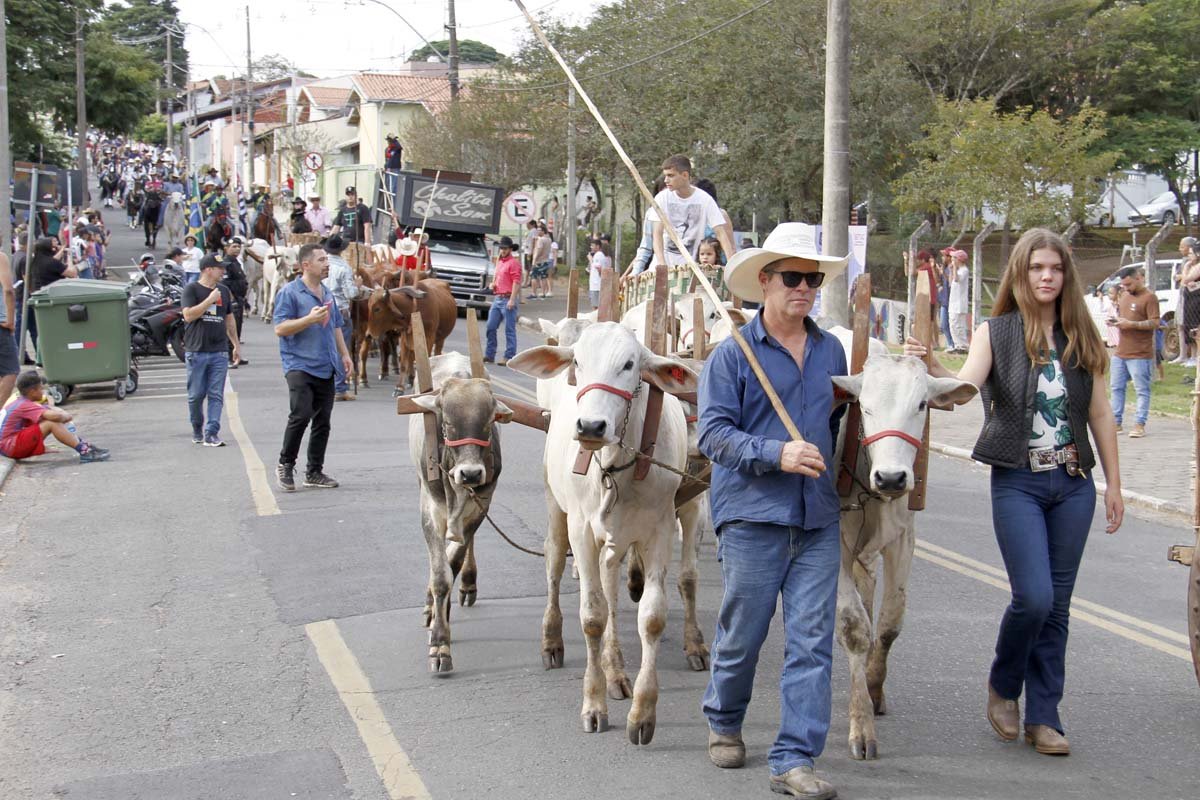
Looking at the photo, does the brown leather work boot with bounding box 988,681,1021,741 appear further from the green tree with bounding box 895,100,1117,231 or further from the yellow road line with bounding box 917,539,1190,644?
the green tree with bounding box 895,100,1117,231

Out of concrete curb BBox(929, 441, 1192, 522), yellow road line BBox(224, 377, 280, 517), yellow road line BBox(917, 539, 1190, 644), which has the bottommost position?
concrete curb BBox(929, 441, 1192, 522)

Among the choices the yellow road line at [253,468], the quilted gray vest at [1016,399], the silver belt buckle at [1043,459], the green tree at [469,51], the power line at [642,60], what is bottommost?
the yellow road line at [253,468]

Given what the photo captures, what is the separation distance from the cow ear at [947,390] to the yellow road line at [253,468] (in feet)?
22.9

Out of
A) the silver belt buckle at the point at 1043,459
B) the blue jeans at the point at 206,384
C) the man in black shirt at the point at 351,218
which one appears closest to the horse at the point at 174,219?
the man in black shirt at the point at 351,218

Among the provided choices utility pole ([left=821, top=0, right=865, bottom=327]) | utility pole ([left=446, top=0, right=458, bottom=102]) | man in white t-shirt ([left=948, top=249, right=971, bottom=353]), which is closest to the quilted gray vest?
utility pole ([left=821, top=0, right=865, bottom=327])

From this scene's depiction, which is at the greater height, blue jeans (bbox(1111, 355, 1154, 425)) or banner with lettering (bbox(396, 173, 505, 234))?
banner with lettering (bbox(396, 173, 505, 234))

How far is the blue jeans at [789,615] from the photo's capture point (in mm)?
5156

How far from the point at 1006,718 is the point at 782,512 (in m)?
1.60

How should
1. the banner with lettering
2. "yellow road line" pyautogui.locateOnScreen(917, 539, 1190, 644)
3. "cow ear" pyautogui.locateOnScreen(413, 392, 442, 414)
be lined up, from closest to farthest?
"cow ear" pyautogui.locateOnScreen(413, 392, 442, 414)
"yellow road line" pyautogui.locateOnScreen(917, 539, 1190, 644)
the banner with lettering

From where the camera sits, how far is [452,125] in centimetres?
4525

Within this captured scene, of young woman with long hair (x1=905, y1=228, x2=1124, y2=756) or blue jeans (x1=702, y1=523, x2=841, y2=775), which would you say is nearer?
blue jeans (x1=702, y1=523, x2=841, y2=775)

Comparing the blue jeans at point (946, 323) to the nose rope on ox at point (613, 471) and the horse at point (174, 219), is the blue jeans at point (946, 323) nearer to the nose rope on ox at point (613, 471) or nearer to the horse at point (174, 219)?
the nose rope on ox at point (613, 471)

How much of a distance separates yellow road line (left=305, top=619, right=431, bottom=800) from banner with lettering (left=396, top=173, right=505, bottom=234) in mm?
22983

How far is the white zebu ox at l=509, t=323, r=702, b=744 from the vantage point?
588 cm
